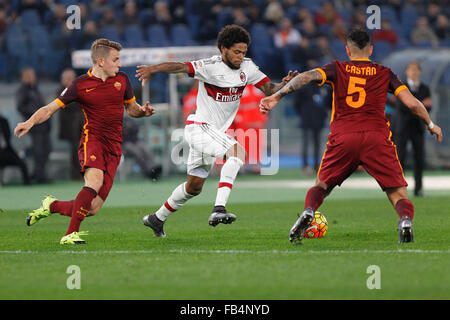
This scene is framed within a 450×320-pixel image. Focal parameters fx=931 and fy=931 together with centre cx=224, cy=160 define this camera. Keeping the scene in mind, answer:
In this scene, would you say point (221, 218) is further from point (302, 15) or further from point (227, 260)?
point (302, 15)

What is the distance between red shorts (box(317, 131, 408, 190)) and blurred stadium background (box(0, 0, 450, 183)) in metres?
13.1

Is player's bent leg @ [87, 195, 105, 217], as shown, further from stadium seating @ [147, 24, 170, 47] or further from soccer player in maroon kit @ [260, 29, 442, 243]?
stadium seating @ [147, 24, 170, 47]

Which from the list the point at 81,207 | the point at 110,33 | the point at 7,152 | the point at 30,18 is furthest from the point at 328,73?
the point at 30,18

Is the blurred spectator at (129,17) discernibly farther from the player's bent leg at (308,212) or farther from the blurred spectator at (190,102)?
the player's bent leg at (308,212)

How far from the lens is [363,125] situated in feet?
29.3

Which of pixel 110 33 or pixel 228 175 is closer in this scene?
pixel 228 175

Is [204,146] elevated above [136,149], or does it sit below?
below

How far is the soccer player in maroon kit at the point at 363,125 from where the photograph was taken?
8859 mm

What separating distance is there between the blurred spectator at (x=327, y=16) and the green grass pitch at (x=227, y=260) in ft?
53.9

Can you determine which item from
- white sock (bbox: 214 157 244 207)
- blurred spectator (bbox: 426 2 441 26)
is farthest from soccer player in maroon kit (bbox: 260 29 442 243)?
blurred spectator (bbox: 426 2 441 26)

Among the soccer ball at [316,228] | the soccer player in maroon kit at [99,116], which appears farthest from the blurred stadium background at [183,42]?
the soccer ball at [316,228]

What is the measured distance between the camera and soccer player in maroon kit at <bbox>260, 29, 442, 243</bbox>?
8859mm

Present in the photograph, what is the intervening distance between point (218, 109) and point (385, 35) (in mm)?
18620
